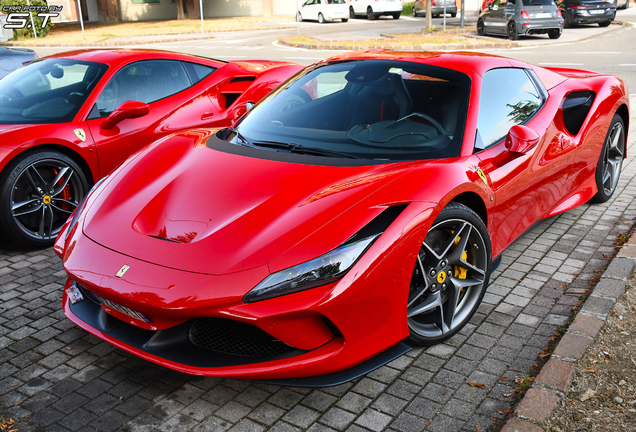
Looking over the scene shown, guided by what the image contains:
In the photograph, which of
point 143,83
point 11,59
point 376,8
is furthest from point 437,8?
point 143,83

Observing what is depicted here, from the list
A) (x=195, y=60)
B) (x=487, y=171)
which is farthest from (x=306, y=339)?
(x=195, y=60)

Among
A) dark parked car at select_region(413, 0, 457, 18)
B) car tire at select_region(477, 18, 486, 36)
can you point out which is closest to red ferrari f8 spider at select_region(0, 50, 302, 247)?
car tire at select_region(477, 18, 486, 36)

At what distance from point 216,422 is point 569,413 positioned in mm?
1531

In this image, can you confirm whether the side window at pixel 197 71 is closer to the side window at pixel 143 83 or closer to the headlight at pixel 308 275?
the side window at pixel 143 83

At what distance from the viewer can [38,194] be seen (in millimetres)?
4488

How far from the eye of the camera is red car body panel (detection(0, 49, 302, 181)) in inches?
177

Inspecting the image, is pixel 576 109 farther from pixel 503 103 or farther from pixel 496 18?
pixel 496 18

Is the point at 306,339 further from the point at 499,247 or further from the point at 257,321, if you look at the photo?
the point at 499,247

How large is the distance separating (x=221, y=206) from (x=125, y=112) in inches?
92.8

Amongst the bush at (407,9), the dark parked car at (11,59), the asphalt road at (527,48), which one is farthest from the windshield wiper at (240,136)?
the bush at (407,9)

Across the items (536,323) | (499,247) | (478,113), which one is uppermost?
(478,113)

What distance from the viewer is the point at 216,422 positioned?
8.46 feet

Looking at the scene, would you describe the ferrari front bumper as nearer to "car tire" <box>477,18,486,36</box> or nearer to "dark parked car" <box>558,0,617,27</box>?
"car tire" <box>477,18,486,36</box>

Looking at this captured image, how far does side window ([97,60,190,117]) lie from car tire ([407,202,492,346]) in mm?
3253
